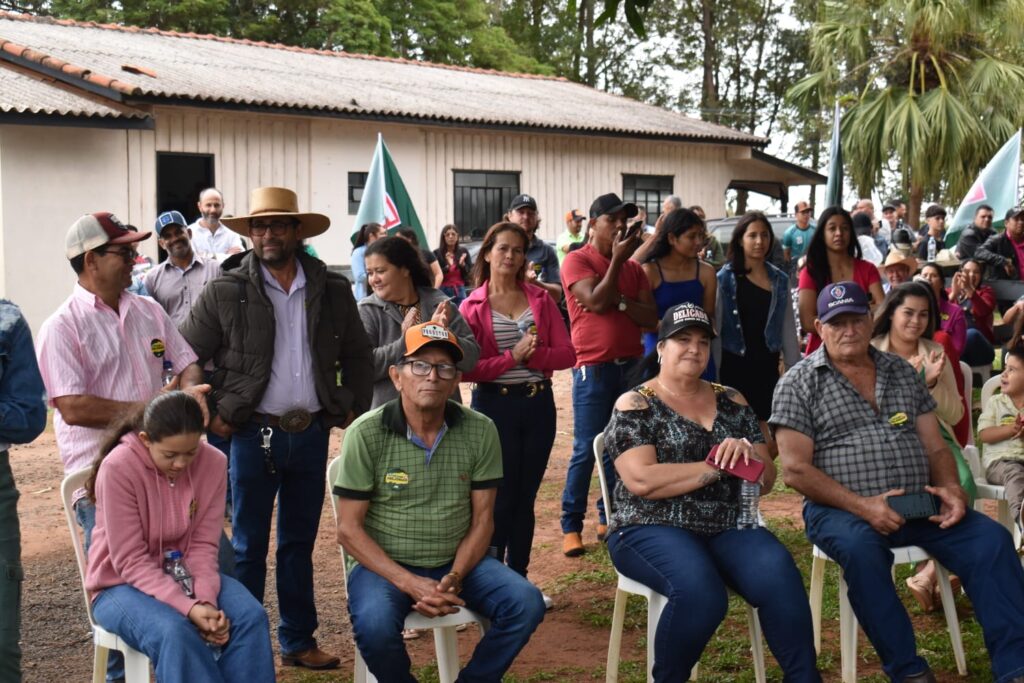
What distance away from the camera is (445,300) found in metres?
5.68

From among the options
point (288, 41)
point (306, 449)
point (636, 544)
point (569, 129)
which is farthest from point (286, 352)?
point (288, 41)

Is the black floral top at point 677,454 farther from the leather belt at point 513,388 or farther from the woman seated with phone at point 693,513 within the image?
the leather belt at point 513,388

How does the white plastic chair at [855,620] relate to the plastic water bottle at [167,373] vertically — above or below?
below

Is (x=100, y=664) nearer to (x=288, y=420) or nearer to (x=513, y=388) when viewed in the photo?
(x=288, y=420)

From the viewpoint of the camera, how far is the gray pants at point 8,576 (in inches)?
166

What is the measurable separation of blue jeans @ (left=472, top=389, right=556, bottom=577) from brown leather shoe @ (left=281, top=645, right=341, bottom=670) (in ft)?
3.11

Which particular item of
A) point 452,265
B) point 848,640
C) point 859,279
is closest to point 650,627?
point 848,640

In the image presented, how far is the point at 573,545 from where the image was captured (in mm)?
7086

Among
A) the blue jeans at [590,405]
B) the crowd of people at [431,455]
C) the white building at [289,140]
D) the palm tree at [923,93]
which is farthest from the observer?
the palm tree at [923,93]

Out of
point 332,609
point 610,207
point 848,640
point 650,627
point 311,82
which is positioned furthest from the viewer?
point 311,82

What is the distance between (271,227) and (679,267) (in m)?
2.73

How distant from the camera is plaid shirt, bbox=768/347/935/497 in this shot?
17.1 ft

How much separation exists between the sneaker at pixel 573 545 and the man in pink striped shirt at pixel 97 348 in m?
2.86

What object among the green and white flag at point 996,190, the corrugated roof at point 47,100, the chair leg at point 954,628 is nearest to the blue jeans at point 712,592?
the chair leg at point 954,628
